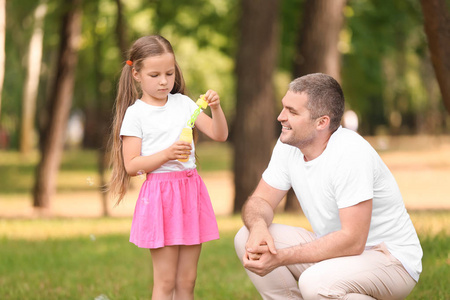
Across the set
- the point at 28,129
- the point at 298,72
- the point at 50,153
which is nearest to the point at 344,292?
the point at 298,72

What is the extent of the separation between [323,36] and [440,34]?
5.26m

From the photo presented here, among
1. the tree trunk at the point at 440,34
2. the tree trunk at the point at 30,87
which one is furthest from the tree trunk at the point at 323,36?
the tree trunk at the point at 30,87

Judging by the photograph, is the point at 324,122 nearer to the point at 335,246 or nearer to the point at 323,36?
the point at 335,246

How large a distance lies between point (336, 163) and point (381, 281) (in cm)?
58

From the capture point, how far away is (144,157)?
335cm

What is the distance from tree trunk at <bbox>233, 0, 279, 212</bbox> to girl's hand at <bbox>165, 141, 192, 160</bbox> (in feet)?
23.3

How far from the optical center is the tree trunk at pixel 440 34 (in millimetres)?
4727

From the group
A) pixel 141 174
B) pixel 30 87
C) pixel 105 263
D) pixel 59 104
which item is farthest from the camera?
pixel 30 87

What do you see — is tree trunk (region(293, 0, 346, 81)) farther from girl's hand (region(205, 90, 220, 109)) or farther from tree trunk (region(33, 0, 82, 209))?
girl's hand (region(205, 90, 220, 109))

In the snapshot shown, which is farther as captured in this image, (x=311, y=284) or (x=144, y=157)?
(x=144, y=157)

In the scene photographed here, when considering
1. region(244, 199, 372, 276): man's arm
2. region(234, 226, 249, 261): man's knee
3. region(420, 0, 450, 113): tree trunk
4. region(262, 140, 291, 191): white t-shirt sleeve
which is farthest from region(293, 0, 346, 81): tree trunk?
region(244, 199, 372, 276): man's arm

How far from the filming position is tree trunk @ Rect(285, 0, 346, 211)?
9914mm

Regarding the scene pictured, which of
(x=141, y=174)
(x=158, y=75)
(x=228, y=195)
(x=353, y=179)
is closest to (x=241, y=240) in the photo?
(x=141, y=174)

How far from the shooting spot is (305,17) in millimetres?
10117
